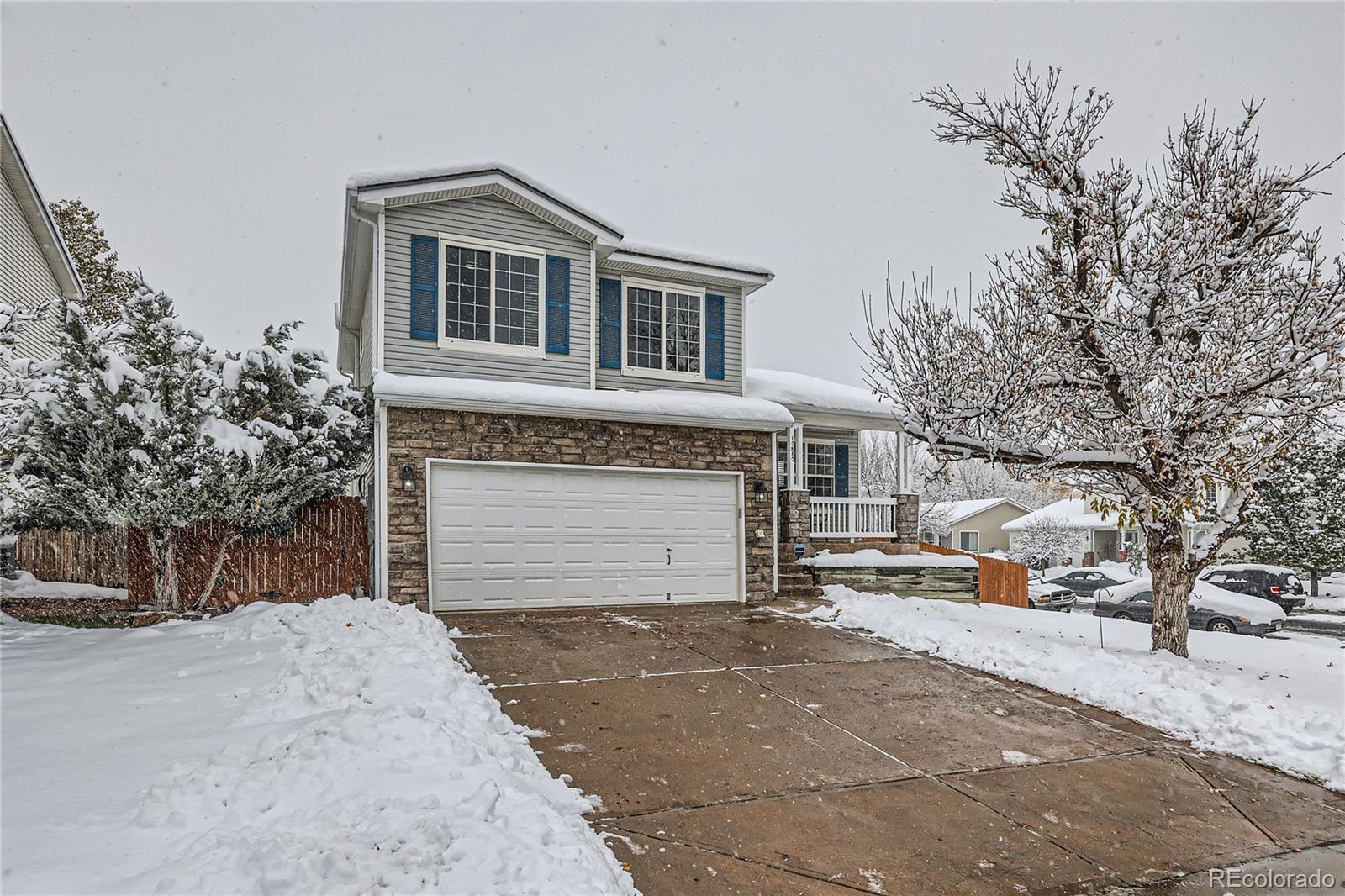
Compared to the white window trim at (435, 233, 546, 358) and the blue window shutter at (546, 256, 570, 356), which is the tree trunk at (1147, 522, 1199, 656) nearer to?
the blue window shutter at (546, 256, 570, 356)

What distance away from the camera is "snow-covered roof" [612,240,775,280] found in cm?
1176

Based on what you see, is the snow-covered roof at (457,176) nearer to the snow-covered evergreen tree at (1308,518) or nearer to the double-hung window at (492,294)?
the double-hung window at (492,294)

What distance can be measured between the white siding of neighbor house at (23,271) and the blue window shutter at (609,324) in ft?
34.8

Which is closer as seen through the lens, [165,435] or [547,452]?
[165,435]

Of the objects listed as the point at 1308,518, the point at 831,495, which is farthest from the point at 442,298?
the point at 1308,518

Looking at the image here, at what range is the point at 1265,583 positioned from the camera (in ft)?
60.5

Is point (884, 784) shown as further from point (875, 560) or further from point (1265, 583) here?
point (1265, 583)

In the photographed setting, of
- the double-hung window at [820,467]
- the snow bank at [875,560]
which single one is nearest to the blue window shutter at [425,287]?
the snow bank at [875,560]

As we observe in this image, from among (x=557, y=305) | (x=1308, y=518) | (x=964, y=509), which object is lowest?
(x=964, y=509)

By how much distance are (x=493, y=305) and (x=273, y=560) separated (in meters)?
4.72

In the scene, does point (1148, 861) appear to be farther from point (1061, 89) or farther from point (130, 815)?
point (1061, 89)

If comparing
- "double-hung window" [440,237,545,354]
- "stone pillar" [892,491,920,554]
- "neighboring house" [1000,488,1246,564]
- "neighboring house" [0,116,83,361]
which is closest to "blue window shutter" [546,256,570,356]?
"double-hung window" [440,237,545,354]

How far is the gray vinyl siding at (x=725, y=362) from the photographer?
1178cm

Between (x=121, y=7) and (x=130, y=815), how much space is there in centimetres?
1890
